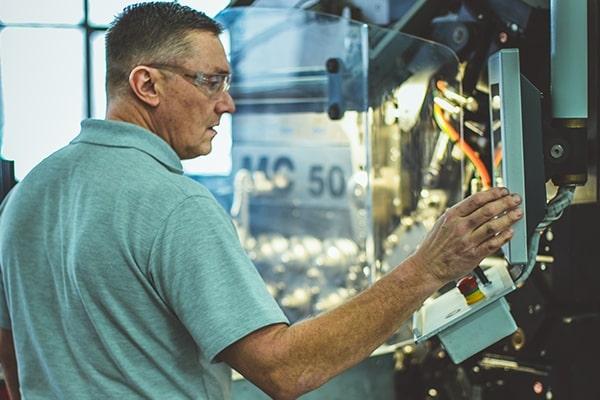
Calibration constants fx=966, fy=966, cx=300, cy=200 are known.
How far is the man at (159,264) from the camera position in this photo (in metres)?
1.77

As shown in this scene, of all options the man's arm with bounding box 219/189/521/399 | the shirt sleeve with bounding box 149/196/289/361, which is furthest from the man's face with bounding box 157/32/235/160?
the man's arm with bounding box 219/189/521/399

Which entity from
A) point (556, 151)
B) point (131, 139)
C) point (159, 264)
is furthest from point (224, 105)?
point (556, 151)

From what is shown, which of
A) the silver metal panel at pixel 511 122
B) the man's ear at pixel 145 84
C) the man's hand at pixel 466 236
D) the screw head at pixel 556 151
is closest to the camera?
the man's hand at pixel 466 236

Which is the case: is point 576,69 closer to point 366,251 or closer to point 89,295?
point 89,295

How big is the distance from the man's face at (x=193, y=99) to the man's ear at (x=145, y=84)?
0.02 m

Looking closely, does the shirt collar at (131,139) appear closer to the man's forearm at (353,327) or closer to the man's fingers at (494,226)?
the man's forearm at (353,327)

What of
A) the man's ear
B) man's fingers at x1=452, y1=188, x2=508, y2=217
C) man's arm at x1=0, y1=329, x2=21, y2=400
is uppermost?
the man's ear

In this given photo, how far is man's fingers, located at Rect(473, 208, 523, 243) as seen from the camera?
1899 mm

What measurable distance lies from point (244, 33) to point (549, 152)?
2909 millimetres

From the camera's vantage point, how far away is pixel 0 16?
15.8 feet

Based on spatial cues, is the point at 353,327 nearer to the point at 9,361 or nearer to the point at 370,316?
the point at 370,316

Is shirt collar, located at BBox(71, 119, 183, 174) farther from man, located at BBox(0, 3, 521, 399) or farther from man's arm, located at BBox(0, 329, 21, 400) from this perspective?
man's arm, located at BBox(0, 329, 21, 400)

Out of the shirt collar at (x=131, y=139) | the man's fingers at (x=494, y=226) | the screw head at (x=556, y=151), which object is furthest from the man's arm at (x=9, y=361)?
the screw head at (x=556, y=151)

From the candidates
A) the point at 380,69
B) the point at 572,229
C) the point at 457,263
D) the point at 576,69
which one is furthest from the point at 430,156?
the point at 457,263
